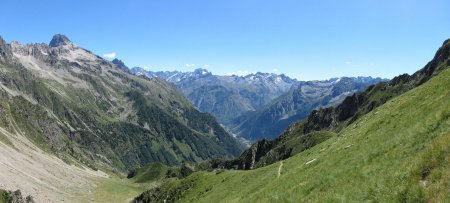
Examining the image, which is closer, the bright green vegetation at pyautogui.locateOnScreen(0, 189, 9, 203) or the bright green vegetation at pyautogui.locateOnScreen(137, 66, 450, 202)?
the bright green vegetation at pyautogui.locateOnScreen(137, 66, 450, 202)

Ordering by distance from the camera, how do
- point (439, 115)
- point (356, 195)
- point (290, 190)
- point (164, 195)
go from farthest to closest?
point (164, 195)
point (290, 190)
point (439, 115)
point (356, 195)

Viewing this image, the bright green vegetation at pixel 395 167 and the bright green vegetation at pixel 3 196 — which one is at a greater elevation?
the bright green vegetation at pixel 3 196

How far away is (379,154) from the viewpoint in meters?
29.5

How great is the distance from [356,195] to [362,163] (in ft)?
22.9

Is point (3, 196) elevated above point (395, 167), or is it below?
above

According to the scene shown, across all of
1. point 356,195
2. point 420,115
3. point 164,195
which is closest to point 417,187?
point 356,195

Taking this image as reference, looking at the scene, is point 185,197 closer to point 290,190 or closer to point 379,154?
point 290,190

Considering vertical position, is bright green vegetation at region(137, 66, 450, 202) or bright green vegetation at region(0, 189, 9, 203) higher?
bright green vegetation at region(0, 189, 9, 203)

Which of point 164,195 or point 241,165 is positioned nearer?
point 164,195

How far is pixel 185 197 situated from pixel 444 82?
192 feet

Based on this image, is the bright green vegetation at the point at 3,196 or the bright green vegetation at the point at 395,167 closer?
the bright green vegetation at the point at 395,167

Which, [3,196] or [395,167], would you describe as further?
[3,196]

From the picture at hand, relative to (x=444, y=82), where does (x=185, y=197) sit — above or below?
below

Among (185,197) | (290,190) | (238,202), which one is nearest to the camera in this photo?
(290,190)
